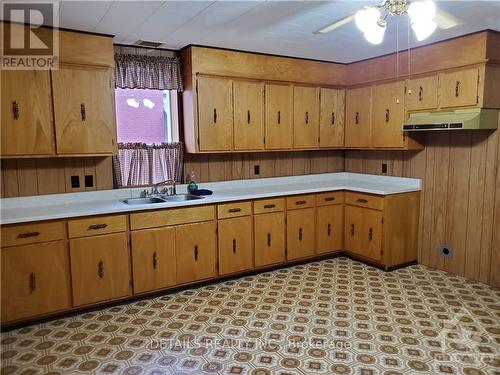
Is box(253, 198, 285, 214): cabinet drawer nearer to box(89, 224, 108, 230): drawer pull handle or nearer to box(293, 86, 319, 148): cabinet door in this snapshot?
box(293, 86, 319, 148): cabinet door

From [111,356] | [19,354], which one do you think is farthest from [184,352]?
[19,354]

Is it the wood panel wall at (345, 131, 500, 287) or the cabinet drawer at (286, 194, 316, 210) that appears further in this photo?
the cabinet drawer at (286, 194, 316, 210)

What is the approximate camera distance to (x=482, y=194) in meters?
3.78

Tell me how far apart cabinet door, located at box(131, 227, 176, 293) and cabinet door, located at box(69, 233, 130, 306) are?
9 cm

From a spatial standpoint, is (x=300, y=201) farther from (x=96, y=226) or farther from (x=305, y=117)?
(x=96, y=226)

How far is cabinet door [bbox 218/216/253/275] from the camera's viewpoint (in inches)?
152

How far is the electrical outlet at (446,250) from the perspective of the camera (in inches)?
161

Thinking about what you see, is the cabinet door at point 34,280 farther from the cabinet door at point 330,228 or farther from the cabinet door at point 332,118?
the cabinet door at point 332,118

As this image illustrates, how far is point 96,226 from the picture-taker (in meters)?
3.20

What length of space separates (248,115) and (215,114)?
397 millimetres

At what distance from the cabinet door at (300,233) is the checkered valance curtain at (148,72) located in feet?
6.16

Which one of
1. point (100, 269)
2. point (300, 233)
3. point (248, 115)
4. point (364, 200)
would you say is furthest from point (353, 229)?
point (100, 269)

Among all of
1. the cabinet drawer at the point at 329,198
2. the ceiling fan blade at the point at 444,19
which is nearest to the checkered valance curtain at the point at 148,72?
the cabinet drawer at the point at 329,198

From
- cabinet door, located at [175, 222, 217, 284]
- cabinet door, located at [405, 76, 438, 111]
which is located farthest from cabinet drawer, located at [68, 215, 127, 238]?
cabinet door, located at [405, 76, 438, 111]
